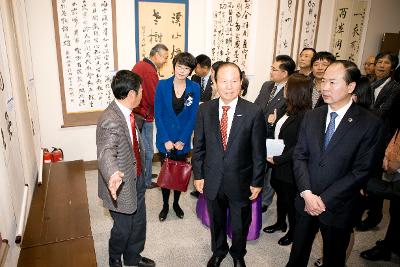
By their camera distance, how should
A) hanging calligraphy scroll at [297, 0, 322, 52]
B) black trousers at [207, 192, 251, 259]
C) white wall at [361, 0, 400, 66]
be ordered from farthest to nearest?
white wall at [361, 0, 400, 66], hanging calligraphy scroll at [297, 0, 322, 52], black trousers at [207, 192, 251, 259]

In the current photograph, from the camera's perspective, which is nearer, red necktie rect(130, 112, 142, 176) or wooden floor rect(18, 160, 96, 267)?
wooden floor rect(18, 160, 96, 267)

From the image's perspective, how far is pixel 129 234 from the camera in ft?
7.88

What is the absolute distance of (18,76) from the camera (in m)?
2.42

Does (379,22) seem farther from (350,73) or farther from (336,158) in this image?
(336,158)

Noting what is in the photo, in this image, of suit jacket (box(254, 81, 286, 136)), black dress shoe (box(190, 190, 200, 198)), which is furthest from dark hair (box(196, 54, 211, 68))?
black dress shoe (box(190, 190, 200, 198))

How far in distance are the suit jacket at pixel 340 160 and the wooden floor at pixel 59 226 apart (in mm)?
1555

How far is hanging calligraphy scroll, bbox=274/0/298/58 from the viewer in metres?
4.95

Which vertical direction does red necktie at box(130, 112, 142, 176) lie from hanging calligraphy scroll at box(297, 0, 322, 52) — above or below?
below

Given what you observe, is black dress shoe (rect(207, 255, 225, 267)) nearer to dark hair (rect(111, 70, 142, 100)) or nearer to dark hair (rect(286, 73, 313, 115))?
dark hair (rect(286, 73, 313, 115))

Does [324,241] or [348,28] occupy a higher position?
[348,28]

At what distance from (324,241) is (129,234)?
1.45 metres

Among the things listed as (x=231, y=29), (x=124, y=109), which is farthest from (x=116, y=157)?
(x=231, y=29)

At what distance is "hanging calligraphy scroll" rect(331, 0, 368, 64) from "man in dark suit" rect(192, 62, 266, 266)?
4194mm

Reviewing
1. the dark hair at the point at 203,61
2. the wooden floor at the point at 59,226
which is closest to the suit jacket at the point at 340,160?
the wooden floor at the point at 59,226
